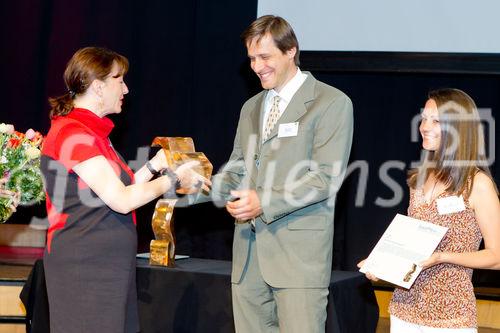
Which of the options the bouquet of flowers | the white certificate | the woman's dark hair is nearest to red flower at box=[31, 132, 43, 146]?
the bouquet of flowers

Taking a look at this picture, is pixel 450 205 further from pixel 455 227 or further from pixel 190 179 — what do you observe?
pixel 190 179

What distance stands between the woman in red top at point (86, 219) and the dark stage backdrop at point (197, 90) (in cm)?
263

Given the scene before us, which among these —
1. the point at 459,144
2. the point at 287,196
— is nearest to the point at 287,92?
the point at 287,196

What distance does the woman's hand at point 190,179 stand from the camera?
272 centimetres

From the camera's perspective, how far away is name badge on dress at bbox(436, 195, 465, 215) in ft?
7.99

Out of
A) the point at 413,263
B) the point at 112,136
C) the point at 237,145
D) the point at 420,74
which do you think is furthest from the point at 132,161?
the point at 413,263

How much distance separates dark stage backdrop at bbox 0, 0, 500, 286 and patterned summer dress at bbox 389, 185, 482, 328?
8.12ft

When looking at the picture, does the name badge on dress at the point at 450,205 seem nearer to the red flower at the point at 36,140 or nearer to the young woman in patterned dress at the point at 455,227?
the young woman in patterned dress at the point at 455,227

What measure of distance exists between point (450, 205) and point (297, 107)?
0.67 meters

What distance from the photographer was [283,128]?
8.93 ft

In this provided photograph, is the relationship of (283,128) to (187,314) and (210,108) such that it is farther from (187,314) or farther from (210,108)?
(210,108)

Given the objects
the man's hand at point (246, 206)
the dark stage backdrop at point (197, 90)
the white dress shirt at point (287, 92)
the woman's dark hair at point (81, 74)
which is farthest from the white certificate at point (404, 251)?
the dark stage backdrop at point (197, 90)

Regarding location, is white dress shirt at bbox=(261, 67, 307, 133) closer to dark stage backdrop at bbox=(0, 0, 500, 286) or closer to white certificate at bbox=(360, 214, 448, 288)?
white certificate at bbox=(360, 214, 448, 288)

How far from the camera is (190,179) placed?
2.76 metres
